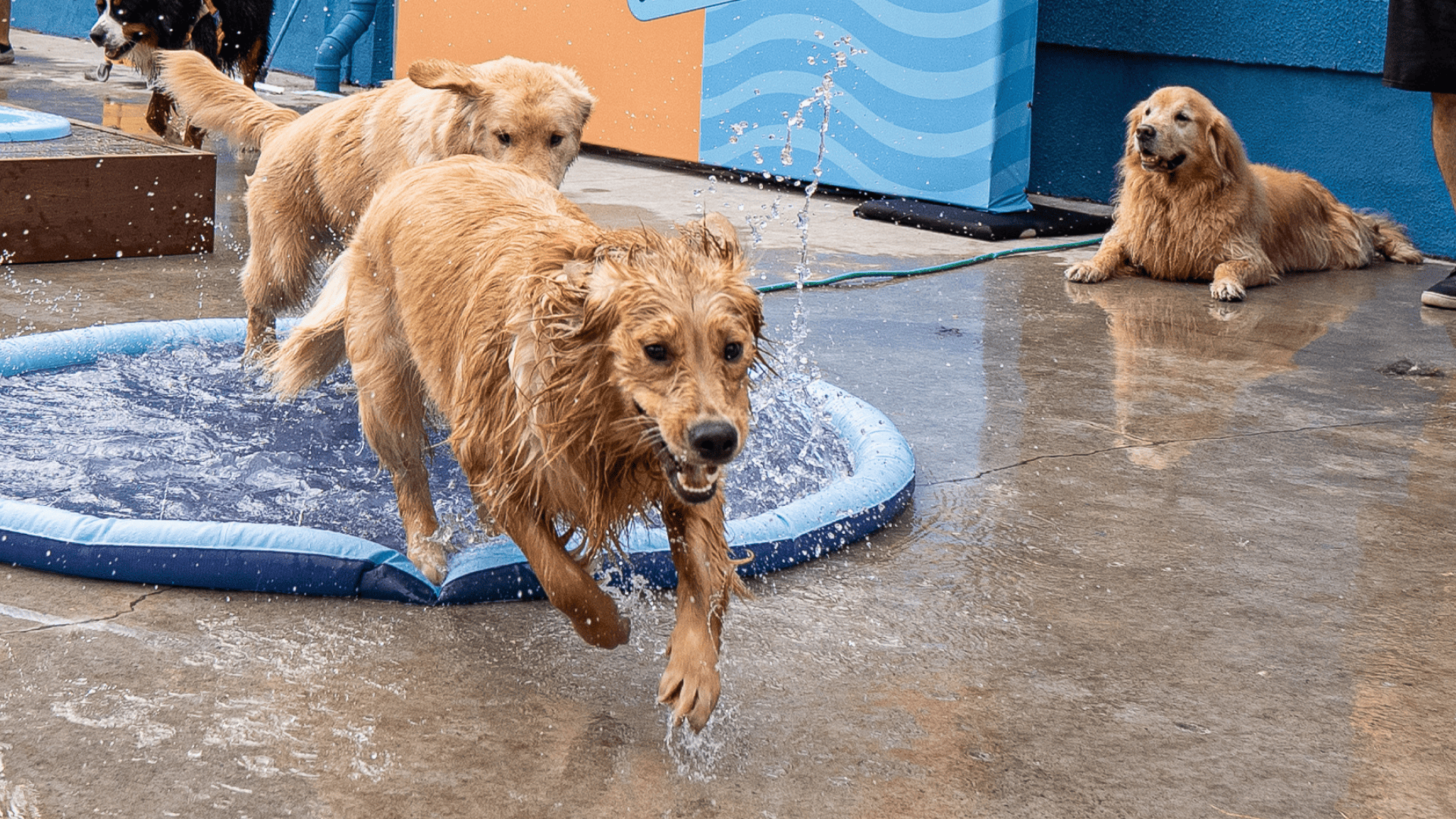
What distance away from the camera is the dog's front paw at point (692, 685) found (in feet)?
7.94

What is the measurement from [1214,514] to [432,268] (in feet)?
7.83

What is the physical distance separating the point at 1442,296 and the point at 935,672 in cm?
558

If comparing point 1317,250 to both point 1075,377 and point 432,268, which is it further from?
point 432,268

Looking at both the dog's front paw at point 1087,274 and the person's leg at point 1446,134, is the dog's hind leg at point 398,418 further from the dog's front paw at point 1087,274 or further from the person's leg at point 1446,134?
the person's leg at point 1446,134

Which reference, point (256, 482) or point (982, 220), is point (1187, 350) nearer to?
point (982, 220)

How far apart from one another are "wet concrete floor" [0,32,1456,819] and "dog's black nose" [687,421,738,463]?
0.59 metres

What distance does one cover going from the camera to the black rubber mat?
8.68 m

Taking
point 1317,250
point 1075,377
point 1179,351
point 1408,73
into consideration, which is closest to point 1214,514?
point 1075,377

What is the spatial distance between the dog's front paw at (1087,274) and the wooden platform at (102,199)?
462cm

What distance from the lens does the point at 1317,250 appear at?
8266mm

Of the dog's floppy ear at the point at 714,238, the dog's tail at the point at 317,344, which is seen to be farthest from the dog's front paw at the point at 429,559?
the dog's floppy ear at the point at 714,238

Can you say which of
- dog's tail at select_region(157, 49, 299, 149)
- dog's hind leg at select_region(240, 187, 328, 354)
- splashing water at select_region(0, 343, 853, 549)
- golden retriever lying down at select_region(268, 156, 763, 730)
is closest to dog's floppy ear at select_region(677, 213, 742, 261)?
golden retriever lying down at select_region(268, 156, 763, 730)

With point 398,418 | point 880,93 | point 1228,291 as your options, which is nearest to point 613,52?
point 880,93

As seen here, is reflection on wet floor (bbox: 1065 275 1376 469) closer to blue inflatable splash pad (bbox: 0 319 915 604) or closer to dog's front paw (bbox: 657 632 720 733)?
blue inflatable splash pad (bbox: 0 319 915 604)
